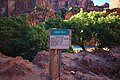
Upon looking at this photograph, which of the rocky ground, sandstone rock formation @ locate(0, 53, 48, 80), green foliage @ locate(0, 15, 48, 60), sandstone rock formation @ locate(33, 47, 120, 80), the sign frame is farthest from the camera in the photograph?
green foliage @ locate(0, 15, 48, 60)

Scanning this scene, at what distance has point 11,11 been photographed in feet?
184

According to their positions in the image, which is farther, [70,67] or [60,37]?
[70,67]

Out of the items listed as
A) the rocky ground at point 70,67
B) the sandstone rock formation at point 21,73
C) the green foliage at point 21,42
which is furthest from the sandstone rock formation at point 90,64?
the green foliage at point 21,42

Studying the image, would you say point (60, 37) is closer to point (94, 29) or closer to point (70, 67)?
point (70, 67)

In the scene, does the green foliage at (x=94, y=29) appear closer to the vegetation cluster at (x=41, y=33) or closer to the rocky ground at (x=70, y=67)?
the vegetation cluster at (x=41, y=33)

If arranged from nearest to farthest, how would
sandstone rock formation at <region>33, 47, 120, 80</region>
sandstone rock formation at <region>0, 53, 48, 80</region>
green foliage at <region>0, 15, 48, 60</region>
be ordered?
sandstone rock formation at <region>0, 53, 48, 80</region>
sandstone rock formation at <region>33, 47, 120, 80</region>
green foliage at <region>0, 15, 48, 60</region>

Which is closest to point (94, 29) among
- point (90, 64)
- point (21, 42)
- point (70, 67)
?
point (90, 64)

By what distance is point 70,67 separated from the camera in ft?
39.3

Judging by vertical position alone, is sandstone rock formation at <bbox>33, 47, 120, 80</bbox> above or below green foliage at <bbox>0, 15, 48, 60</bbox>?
below

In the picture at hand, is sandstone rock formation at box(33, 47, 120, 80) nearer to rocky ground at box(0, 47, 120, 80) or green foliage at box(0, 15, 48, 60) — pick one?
rocky ground at box(0, 47, 120, 80)

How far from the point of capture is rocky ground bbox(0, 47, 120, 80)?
936cm

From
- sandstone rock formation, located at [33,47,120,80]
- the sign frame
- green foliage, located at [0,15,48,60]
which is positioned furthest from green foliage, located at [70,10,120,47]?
the sign frame

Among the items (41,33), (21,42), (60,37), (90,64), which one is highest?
(41,33)

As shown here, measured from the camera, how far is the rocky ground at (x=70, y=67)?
9359mm
